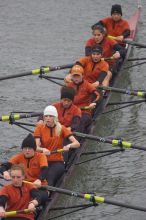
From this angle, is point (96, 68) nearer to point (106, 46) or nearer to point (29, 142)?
point (106, 46)

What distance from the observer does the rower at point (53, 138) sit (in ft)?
50.8

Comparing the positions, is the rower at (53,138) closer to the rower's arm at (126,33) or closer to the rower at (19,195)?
the rower at (19,195)

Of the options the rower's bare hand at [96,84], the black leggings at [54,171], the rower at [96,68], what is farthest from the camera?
the rower at [96,68]

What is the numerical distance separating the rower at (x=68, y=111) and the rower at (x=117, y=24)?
6.53 metres

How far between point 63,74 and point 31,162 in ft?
31.1

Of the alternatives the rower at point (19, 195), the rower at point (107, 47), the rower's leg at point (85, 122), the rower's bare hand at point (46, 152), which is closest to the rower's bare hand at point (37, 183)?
the rower at point (19, 195)

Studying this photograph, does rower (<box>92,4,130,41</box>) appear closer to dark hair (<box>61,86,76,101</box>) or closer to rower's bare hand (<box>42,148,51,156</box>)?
dark hair (<box>61,86,76,101</box>)

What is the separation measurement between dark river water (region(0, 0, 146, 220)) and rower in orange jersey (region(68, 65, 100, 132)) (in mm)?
1137

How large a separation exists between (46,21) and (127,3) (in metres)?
3.76

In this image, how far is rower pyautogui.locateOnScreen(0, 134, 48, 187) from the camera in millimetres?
14406

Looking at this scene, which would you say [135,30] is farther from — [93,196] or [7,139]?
[93,196]

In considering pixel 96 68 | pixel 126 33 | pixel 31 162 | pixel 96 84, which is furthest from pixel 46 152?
pixel 126 33

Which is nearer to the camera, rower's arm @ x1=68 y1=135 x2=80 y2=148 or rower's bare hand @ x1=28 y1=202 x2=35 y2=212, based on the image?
rower's bare hand @ x1=28 y1=202 x2=35 y2=212

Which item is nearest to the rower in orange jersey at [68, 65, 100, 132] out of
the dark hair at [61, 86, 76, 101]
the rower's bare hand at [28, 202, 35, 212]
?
the dark hair at [61, 86, 76, 101]
